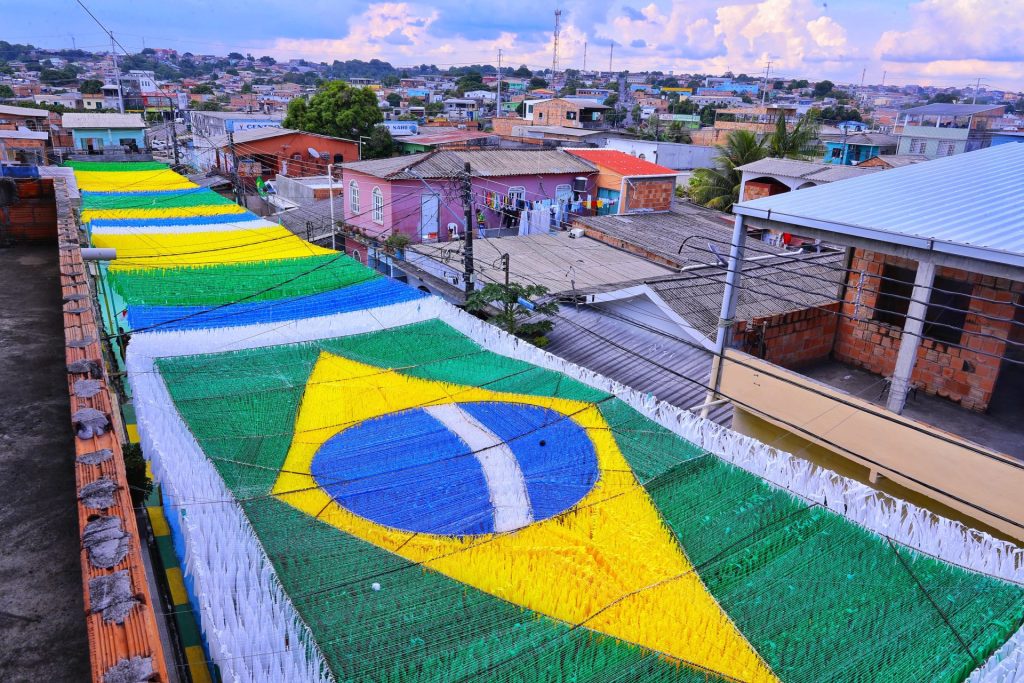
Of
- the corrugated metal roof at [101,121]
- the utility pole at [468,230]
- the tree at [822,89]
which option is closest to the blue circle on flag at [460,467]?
the utility pole at [468,230]

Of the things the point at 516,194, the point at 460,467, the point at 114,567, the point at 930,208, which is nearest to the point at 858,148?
the point at 516,194

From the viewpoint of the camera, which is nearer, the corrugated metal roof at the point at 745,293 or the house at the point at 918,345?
the house at the point at 918,345

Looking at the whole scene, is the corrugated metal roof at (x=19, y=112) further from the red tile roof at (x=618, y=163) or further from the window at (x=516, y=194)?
the red tile roof at (x=618, y=163)

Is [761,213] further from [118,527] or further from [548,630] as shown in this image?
[118,527]

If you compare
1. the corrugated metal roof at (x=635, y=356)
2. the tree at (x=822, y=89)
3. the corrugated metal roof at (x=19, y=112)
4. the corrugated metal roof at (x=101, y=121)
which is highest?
the tree at (x=822, y=89)

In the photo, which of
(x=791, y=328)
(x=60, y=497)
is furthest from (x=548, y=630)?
(x=791, y=328)

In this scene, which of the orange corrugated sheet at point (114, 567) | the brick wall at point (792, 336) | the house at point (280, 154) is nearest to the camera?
the orange corrugated sheet at point (114, 567)
